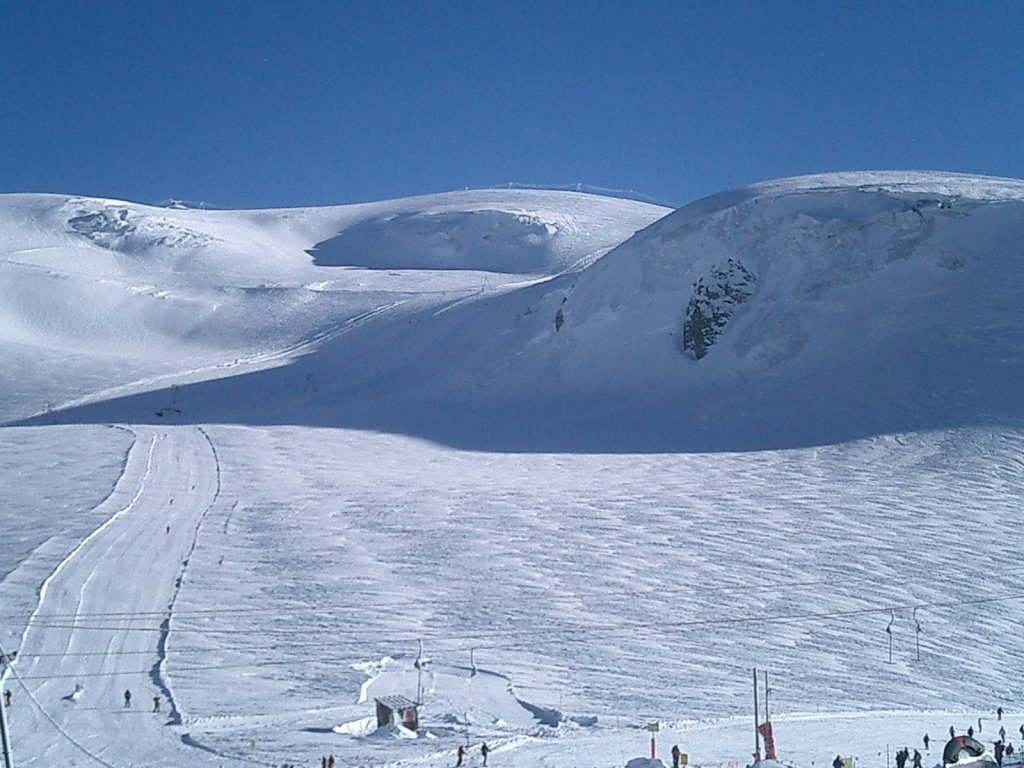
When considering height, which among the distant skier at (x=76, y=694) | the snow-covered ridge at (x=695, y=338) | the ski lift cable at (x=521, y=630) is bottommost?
the distant skier at (x=76, y=694)

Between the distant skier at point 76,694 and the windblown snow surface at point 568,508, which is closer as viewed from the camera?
the distant skier at point 76,694

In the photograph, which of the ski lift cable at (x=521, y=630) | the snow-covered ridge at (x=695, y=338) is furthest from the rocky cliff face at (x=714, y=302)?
the ski lift cable at (x=521, y=630)

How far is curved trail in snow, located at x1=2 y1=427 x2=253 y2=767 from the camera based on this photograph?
11.8 metres

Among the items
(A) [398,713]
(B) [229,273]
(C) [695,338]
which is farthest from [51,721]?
(B) [229,273]

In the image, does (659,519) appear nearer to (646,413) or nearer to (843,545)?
(843,545)

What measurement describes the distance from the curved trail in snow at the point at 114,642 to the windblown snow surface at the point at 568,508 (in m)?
0.07

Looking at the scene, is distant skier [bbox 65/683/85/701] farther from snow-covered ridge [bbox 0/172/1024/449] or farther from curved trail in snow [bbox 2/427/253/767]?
snow-covered ridge [bbox 0/172/1024/449]

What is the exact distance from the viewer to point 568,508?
2258cm

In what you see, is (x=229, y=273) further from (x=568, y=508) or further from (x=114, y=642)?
(x=114, y=642)

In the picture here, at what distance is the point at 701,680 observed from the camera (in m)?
14.3

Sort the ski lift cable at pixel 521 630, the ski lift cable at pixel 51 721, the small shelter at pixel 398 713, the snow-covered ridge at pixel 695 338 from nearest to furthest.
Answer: the ski lift cable at pixel 51 721 < the small shelter at pixel 398 713 < the ski lift cable at pixel 521 630 < the snow-covered ridge at pixel 695 338

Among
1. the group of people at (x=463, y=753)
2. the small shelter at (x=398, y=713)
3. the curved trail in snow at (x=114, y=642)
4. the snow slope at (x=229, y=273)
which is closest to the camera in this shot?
the group of people at (x=463, y=753)

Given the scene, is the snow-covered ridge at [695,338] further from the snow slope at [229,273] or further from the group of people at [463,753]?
the group of people at [463,753]

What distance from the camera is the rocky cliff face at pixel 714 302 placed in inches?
1468
